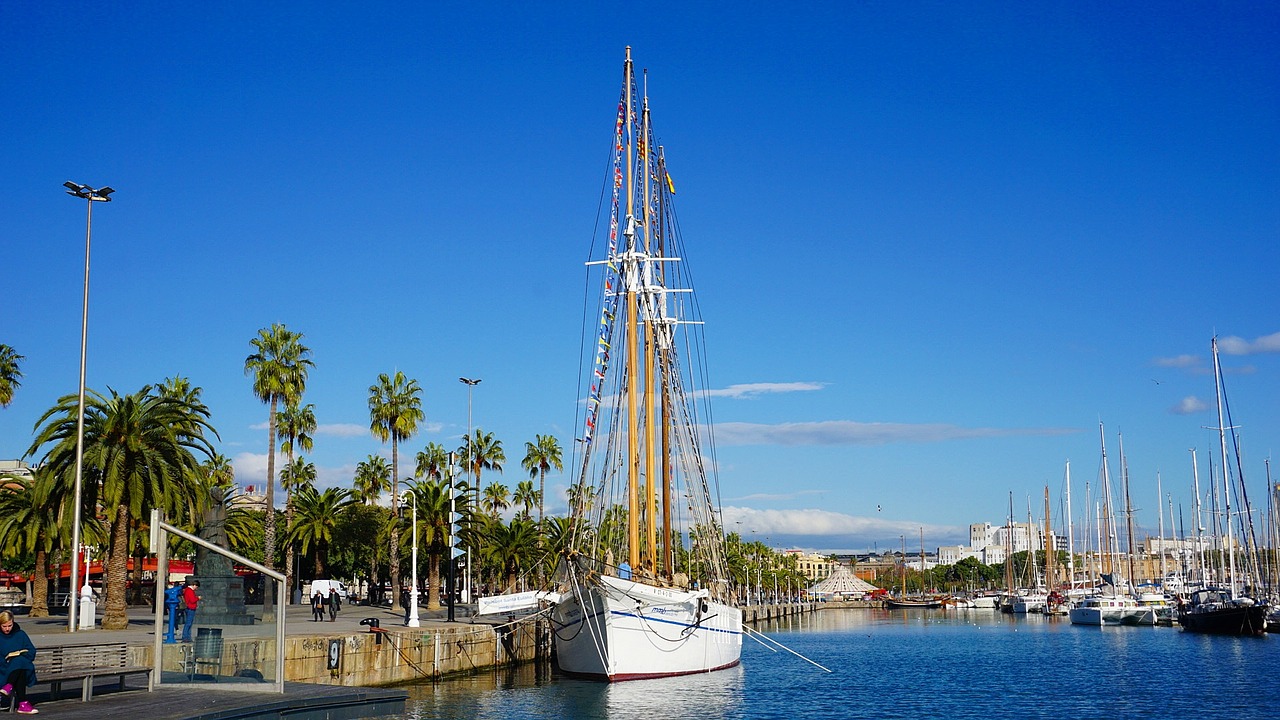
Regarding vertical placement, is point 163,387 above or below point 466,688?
above

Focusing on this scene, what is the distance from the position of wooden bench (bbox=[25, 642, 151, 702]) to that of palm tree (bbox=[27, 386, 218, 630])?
65.4 ft

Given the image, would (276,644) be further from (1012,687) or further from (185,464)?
(1012,687)

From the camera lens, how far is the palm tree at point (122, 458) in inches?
1560

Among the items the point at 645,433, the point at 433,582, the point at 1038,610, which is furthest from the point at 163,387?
the point at 1038,610

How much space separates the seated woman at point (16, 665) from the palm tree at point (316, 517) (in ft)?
187

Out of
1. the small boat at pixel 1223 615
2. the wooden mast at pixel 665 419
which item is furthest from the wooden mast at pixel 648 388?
the small boat at pixel 1223 615

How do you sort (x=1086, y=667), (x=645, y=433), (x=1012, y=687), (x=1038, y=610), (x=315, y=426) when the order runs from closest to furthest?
(x=1012, y=687) < (x=645, y=433) < (x=1086, y=667) < (x=315, y=426) < (x=1038, y=610)

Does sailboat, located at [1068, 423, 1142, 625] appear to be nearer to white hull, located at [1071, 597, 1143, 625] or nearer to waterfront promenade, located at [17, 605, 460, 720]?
white hull, located at [1071, 597, 1143, 625]

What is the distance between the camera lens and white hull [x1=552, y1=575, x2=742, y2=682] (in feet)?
127

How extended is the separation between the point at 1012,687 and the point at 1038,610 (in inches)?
4044

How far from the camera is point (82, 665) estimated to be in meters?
20.3

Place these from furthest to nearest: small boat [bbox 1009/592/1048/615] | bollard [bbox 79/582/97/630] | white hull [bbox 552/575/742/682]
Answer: small boat [bbox 1009/592/1048/615]
white hull [bbox 552/575/742/682]
bollard [bbox 79/582/97/630]

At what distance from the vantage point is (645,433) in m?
49.5

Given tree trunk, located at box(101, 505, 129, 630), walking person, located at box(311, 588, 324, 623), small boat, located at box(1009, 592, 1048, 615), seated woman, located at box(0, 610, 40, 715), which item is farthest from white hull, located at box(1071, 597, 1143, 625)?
seated woman, located at box(0, 610, 40, 715)
